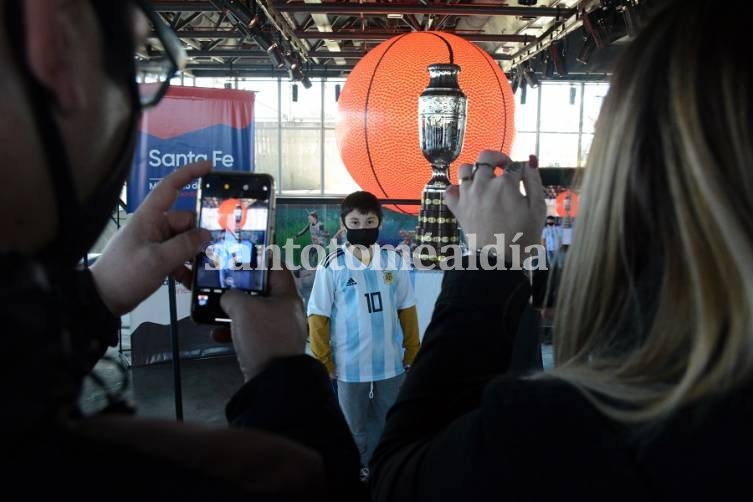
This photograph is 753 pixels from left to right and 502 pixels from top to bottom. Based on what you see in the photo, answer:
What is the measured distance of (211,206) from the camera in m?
0.98

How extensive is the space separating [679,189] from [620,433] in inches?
8.7

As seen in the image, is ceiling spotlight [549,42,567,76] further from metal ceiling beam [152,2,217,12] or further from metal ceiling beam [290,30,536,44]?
metal ceiling beam [152,2,217,12]

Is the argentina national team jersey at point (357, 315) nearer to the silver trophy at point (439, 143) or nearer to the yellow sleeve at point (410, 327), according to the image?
the yellow sleeve at point (410, 327)

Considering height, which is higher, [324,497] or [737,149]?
[737,149]

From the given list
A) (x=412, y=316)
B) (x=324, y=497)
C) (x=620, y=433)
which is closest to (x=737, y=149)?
(x=620, y=433)

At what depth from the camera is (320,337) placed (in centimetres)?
268

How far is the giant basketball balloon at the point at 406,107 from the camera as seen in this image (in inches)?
83.7

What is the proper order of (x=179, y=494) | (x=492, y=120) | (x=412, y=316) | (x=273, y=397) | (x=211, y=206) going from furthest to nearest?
(x=412, y=316), (x=492, y=120), (x=211, y=206), (x=273, y=397), (x=179, y=494)

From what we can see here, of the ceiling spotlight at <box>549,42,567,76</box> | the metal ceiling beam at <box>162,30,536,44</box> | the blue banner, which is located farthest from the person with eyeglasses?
the metal ceiling beam at <box>162,30,536,44</box>

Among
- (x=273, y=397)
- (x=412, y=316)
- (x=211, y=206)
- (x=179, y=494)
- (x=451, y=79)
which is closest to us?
(x=179, y=494)

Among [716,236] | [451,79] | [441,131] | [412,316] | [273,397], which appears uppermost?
[451,79]

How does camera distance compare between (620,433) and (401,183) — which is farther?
(401,183)

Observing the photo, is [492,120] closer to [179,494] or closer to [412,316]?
[412,316]

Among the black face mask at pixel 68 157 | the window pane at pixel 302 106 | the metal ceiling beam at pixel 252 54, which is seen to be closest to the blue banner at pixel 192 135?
the metal ceiling beam at pixel 252 54
